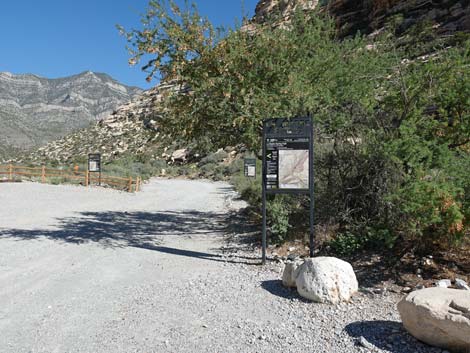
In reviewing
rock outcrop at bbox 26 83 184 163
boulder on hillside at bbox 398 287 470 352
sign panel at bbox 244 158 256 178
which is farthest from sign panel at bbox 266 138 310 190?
rock outcrop at bbox 26 83 184 163

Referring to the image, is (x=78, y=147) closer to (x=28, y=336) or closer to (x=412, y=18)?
(x=412, y=18)

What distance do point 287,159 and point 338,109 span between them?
235 cm

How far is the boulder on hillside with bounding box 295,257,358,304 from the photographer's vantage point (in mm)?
5273

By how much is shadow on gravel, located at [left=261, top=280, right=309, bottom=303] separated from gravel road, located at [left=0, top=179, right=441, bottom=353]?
15 mm

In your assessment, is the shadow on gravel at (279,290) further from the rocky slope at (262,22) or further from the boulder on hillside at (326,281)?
the rocky slope at (262,22)

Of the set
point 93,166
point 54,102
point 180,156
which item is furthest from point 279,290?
point 54,102

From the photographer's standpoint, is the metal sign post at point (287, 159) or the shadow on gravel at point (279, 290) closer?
the shadow on gravel at point (279, 290)

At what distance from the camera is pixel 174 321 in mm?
4770

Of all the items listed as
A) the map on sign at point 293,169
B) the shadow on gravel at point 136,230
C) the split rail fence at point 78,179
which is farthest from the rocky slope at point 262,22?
the map on sign at point 293,169

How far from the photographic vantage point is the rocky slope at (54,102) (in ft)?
341

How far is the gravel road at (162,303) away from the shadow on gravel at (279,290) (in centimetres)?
2

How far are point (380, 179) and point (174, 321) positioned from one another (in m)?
4.61

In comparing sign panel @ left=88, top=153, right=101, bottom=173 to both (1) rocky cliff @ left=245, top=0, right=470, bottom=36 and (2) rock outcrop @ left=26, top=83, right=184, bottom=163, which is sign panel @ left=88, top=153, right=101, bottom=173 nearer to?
(1) rocky cliff @ left=245, top=0, right=470, bottom=36

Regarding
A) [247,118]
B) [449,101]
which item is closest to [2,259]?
[247,118]
